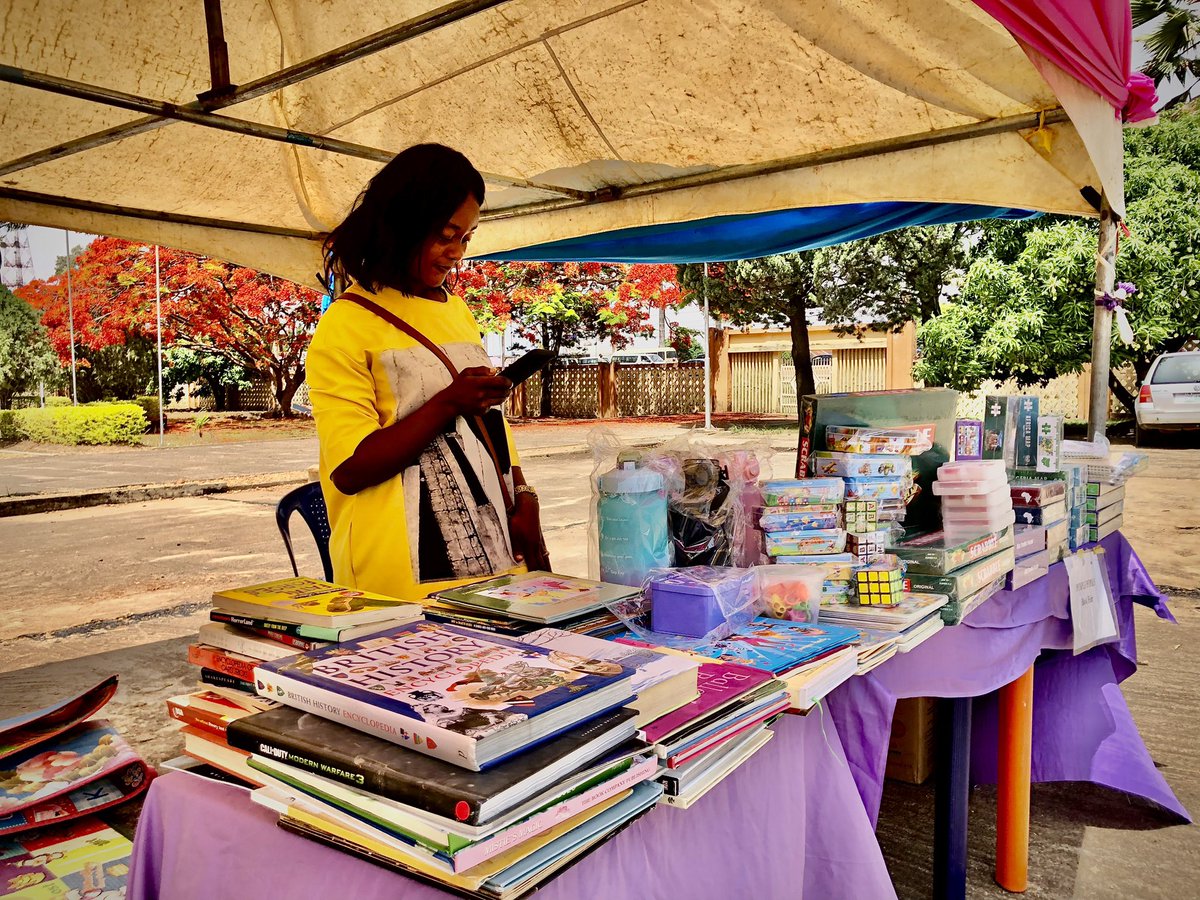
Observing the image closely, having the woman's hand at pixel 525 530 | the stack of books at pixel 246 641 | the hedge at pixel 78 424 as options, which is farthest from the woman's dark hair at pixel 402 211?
the hedge at pixel 78 424

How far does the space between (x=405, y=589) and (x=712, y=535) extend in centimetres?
67

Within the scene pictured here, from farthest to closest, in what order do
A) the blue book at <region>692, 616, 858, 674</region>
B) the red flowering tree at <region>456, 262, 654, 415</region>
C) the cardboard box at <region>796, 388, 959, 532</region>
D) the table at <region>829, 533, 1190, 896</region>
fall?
the red flowering tree at <region>456, 262, 654, 415</region>, the cardboard box at <region>796, 388, 959, 532</region>, the table at <region>829, 533, 1190, 896</region>, the blue book at <region>692, 616, 858, 674</region>

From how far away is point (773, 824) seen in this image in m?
1.28

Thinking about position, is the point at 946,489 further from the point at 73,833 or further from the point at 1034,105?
the point at 73,833

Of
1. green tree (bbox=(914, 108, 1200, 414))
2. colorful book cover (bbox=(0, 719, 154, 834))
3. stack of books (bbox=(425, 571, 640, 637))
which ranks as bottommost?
colorful book cover (bbox=(0, 719, 154, 834))

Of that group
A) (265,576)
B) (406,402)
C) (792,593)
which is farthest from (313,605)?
(265,576)

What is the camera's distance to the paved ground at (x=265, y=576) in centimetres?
258

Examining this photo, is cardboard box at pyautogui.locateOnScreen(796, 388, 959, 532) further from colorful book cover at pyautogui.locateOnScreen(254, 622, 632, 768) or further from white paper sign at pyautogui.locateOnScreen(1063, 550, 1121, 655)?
colorful book cover at pyautogui.locateOnScreen(254, 622, 632, 768)

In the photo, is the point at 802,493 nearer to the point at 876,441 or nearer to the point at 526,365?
the point at 876,441

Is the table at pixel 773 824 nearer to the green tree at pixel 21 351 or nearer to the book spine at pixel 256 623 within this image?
the book spine at pixel 256 623

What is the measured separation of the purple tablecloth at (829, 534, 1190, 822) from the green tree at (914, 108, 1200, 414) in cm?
1245

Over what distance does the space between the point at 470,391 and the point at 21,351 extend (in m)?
24.1

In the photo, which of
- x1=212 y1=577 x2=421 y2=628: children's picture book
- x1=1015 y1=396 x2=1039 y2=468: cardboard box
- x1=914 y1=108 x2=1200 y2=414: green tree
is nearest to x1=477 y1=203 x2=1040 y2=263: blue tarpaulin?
x1=1015 y1=396 x2=1039 y2=468: cardboard box

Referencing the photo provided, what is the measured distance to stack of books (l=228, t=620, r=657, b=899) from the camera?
78 centimetres
